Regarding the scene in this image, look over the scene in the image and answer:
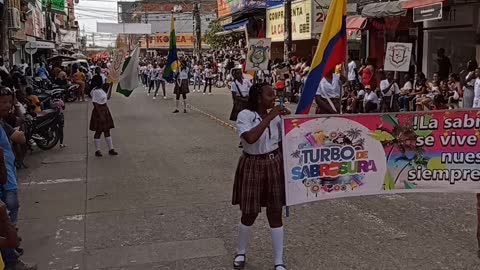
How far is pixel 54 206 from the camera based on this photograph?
789cm

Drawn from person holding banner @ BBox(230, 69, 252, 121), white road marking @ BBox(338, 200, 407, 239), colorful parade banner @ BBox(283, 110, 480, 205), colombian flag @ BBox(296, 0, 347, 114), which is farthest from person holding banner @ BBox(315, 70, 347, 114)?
colorful parade banner @ BBox(283, 110, 480, 205)

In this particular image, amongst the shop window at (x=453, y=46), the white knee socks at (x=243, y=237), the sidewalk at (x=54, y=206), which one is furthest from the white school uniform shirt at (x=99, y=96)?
the shop window at (x=453, y=46)

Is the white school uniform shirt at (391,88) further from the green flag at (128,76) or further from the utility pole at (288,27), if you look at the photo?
the utility pole at (288,27)

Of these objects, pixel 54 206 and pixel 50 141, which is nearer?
pixel 54 206

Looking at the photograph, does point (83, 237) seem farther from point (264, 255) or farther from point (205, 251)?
point (264, 255)

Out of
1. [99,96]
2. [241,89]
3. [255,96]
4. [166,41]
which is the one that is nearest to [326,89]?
[241,89]

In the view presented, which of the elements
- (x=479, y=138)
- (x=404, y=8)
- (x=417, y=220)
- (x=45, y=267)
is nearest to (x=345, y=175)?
(x=479, y=138)

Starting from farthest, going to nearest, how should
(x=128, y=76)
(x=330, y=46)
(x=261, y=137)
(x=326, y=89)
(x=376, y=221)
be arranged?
(x=128, y=76) < (x=326, y=89) < (x=376, y=221) < (x=330, y=46) < (x=261, y=137)

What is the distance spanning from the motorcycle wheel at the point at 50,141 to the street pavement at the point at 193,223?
1.52 meters

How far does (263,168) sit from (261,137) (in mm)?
265

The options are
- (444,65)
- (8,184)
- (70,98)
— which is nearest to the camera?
(8,184)

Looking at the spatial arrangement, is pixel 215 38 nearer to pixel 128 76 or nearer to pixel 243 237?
pixel 128 76

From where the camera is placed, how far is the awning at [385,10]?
15404 mm

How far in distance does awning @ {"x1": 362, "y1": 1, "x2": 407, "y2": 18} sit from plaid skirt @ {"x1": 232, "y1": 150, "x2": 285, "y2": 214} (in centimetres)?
1149
